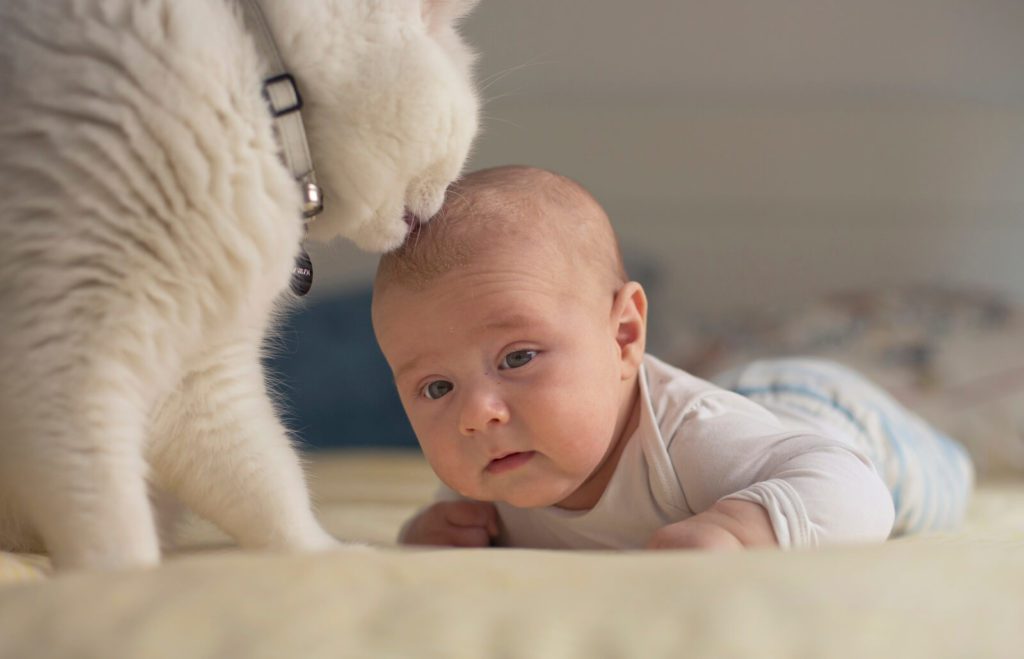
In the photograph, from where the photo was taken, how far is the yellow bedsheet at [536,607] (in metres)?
0.63

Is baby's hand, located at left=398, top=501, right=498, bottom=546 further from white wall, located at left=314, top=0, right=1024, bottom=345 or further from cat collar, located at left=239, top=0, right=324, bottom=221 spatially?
white wall, located at left=314, top=0, right=1024, bottom=345

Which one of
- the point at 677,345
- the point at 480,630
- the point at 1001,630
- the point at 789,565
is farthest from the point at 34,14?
the point at 677,345

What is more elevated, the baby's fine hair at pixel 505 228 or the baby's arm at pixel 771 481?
the baby's fine hair at pixel 505 228

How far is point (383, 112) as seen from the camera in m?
1.05

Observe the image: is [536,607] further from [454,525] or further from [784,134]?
[784,134]

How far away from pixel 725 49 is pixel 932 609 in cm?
286

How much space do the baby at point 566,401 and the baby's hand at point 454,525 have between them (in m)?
0.10

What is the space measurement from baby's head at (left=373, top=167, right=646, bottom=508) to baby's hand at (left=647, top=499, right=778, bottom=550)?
0.19m

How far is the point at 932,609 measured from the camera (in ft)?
2.20

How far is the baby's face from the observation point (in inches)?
46.1

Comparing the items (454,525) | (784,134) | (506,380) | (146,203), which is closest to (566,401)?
(506,380)

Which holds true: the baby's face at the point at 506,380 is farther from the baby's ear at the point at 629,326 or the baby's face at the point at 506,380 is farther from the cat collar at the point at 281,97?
the cat collar at the point at 281,97

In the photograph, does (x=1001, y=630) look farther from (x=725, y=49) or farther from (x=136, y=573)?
(x=725, y=49)

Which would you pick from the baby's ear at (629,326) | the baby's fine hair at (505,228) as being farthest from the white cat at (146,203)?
the baby's ear at (629,326)
